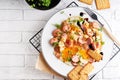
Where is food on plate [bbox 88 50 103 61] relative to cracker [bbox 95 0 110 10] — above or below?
below

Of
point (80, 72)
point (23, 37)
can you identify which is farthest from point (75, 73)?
point (23, 37)

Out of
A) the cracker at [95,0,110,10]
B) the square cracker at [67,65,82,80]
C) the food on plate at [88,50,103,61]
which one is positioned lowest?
the square cracker at [67,65,82,80]

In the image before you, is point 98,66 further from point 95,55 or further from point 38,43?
point 38,43

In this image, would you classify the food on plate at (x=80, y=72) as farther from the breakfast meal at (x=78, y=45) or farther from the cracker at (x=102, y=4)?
the cracker at (x=102, y=4)

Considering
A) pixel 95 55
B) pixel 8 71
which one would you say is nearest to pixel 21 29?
pixel 8 71

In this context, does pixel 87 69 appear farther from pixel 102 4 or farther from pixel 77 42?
pixel 102 4

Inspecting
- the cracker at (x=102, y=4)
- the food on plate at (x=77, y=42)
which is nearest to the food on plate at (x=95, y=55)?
the food on plate at (x=77, y=42)

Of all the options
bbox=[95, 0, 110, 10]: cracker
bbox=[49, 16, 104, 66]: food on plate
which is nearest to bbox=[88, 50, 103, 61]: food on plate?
bbox=[49, 16, 104, 66]: food on plate

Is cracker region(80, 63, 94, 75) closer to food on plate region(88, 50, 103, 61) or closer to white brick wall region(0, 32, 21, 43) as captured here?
food on plate region(88, 50, 103, 61)
